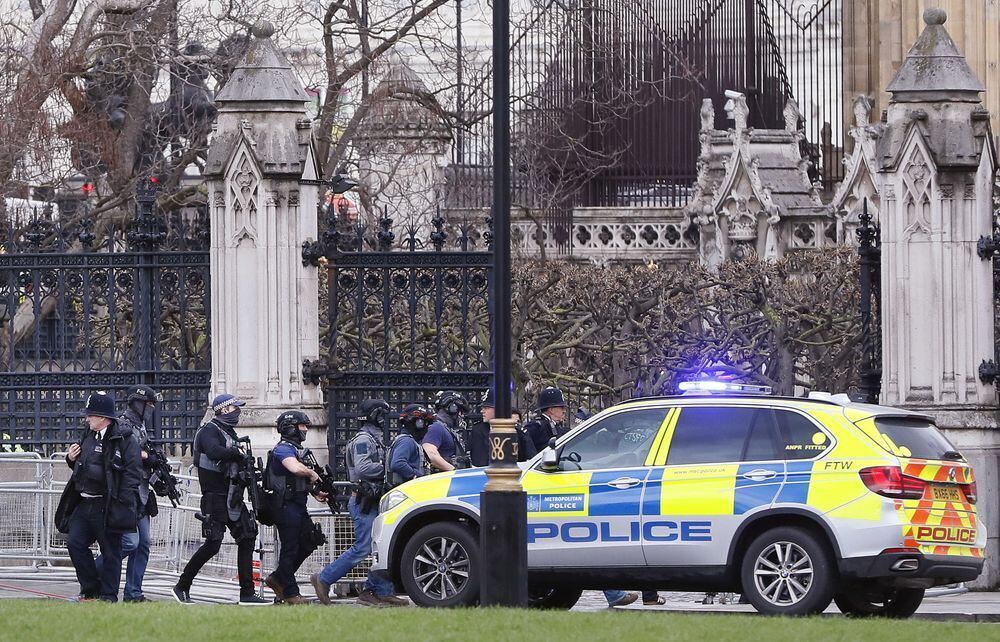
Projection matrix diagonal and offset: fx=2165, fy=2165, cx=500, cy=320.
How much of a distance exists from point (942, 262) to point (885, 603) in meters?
3.66

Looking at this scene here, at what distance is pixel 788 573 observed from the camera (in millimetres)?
13930

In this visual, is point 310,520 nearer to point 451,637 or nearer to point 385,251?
point 385,251

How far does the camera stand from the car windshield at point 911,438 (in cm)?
1402

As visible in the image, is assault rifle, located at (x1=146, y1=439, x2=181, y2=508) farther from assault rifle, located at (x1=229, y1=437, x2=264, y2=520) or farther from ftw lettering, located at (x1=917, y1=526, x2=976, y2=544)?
ftw lettering, located at (x1=917, y1=526, x2=976, y2=544)

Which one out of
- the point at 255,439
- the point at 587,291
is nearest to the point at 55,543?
the point at 255,439

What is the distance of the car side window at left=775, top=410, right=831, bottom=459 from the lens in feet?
46.1

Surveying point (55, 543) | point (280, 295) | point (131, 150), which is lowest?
point (55, 543)

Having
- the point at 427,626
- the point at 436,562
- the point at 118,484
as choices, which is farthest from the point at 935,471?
the point at 118,484

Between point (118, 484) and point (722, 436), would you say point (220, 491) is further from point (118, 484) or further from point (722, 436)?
point (722, 436)

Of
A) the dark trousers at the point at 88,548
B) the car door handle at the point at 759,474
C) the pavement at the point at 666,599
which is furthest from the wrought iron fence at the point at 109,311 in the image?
the car door handle at the point at 759,474

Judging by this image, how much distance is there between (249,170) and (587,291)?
5.69 m

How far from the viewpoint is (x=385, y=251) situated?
1838 centimetres

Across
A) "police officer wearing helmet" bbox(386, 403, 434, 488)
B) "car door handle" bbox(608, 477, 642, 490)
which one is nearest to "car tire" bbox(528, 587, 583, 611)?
"car door handle" bbox(608, 477, 642, 490)

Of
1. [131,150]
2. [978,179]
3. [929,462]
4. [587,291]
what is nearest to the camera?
[929,462]
